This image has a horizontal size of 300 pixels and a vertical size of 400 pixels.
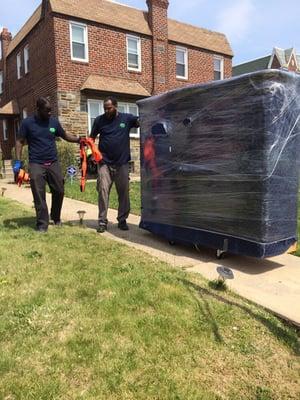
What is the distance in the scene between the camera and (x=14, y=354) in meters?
2.78

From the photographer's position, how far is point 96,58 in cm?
1678

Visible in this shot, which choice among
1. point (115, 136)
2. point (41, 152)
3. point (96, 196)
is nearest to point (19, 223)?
point (41, 152)

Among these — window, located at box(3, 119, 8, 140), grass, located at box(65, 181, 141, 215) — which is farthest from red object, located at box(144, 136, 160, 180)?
window, located at box(3, 119, 8, 140)

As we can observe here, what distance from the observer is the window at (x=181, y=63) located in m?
19.6

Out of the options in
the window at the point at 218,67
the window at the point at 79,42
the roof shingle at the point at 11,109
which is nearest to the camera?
the window at the point at 79,42

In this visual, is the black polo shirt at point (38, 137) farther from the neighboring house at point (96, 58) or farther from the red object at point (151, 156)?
the neighboring house at point (96, 58)

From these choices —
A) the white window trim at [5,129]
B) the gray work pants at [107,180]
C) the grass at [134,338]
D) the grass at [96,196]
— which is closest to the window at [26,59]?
the white window trim at [5,129]

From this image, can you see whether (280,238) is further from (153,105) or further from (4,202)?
(4,202)

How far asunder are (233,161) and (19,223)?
375 cm

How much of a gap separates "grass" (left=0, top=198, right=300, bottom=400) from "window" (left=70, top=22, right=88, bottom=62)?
13.5m

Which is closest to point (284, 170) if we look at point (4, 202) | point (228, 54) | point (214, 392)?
point (214, 392)

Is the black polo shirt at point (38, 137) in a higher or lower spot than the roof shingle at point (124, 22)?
lower

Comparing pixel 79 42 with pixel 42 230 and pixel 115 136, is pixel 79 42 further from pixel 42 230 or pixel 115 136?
pixel 42 230

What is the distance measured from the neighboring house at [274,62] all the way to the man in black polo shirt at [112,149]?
91.8 feet
